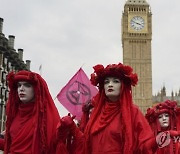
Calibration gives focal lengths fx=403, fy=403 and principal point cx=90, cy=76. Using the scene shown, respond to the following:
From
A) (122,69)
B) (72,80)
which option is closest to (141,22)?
(72,80)

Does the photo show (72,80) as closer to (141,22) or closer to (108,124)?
(108,124)

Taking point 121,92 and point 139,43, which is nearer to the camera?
point 121,92

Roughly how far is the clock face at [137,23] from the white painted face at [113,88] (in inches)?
2151

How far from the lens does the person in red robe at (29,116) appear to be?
4051 mm

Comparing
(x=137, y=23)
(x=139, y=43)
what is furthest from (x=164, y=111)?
(x=137, y=23)

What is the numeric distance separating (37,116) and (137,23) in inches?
2189

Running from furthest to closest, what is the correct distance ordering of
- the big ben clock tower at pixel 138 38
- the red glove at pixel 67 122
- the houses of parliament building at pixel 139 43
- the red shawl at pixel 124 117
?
1. the big ben clock tower at pixel 138 38
2. the houses of parliament building at pixel 139 43
3. the red glove at pixel 67 122
4. the red shawl at pixel 124 117

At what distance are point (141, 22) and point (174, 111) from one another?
53179 millimetres

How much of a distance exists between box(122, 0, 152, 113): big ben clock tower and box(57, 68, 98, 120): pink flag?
49.8 m

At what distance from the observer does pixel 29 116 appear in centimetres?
427

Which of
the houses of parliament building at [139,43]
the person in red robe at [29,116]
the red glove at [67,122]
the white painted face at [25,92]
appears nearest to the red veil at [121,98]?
the red glove at [67,122]

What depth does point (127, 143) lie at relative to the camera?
3.82 metres

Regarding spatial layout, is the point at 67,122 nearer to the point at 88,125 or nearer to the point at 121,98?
the point at 88,125

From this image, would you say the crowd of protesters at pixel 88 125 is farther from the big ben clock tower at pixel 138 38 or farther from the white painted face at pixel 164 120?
the big ben clock tower at pixel 138 38
